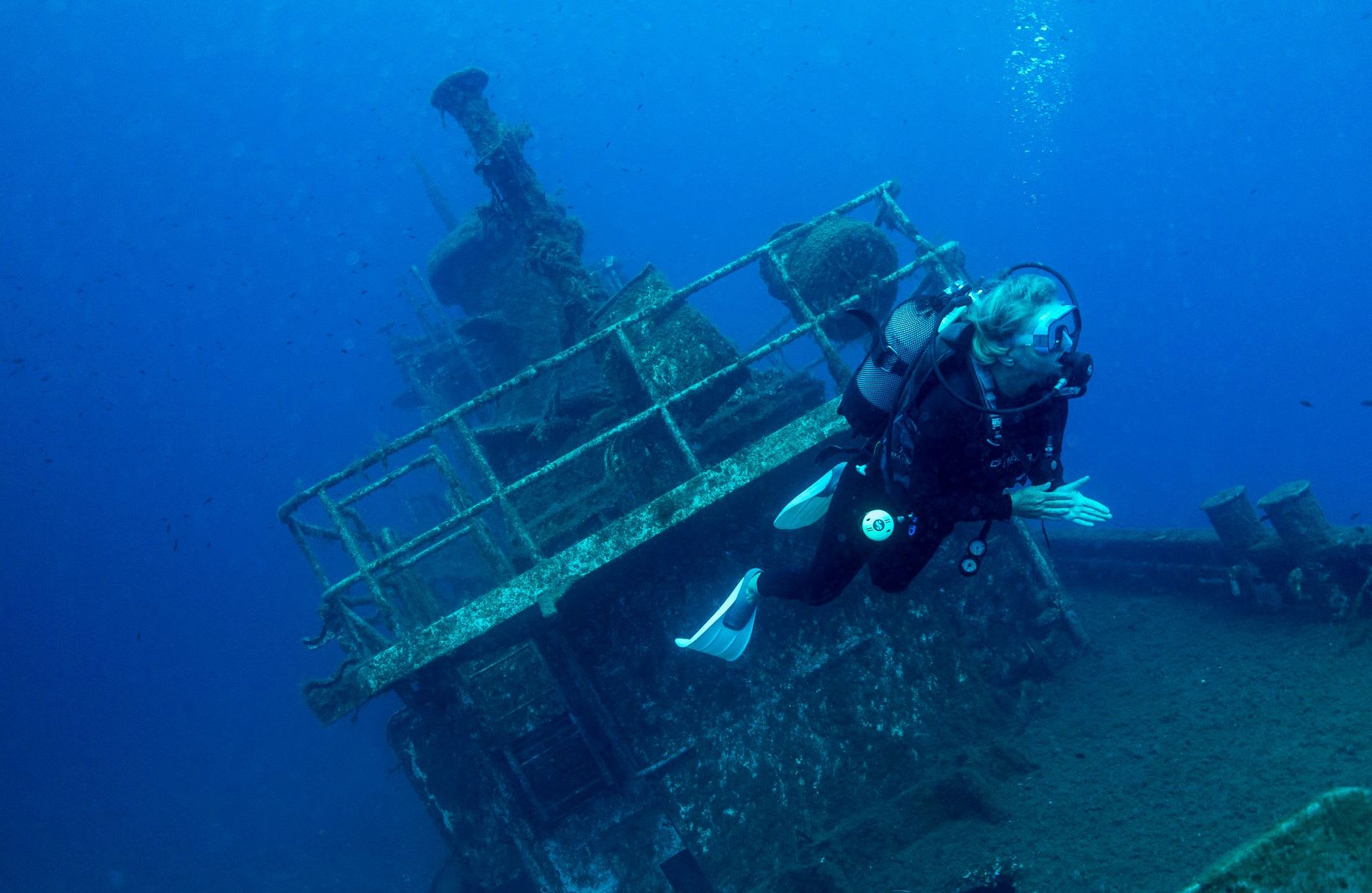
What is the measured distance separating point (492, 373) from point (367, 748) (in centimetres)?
3577

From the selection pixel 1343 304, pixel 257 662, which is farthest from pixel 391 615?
pixel 1343 304

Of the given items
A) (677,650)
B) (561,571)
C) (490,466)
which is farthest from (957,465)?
(490,466)

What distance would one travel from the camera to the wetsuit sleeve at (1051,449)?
3.37 metres

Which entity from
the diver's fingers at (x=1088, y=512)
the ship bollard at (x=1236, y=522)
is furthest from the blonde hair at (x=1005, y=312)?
the ship bollard at (x=1236, y=522)

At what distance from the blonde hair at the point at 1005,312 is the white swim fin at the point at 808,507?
160cm

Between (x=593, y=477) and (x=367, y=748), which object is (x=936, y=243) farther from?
(x=367, y=748)

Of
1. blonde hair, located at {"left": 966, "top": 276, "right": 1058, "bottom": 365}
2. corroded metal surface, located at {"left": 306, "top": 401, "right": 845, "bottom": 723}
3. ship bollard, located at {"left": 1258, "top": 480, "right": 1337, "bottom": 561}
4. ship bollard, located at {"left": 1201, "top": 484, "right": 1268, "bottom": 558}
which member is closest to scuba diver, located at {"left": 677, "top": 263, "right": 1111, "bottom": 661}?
blonde hair, located at {"left": 966, "top": 276, "right": 1058, "bottom": 365}

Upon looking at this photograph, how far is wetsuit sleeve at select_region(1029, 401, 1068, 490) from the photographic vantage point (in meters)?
3.37

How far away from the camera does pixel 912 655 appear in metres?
6.23

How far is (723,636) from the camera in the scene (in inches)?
206

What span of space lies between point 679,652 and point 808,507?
7.54 ft

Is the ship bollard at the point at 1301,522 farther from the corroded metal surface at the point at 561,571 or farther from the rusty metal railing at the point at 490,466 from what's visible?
the corroded metal surface at the point at 561,571

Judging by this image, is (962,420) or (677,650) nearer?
(962,420)

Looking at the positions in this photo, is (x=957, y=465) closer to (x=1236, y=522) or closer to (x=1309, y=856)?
(x=1309, y=856)
